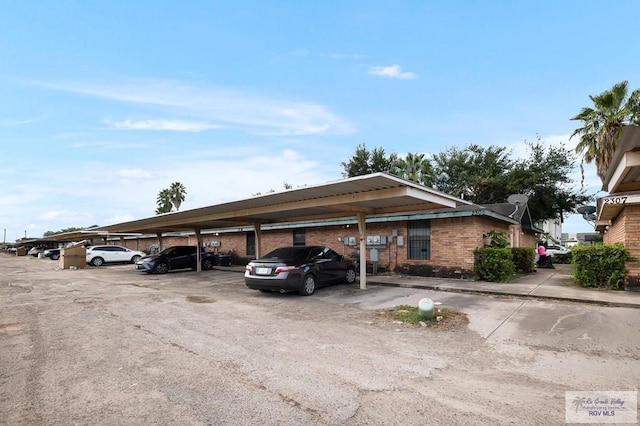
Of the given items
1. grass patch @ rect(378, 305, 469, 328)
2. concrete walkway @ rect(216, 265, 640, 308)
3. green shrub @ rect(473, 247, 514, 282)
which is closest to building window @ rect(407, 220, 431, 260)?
concrete walkway @ rect(216, 265, 640, 308)

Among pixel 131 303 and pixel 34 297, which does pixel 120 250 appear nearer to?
pixel 34 297

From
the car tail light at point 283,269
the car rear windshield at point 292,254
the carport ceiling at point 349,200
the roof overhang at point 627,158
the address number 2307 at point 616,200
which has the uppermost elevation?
the roof overhang at point 627,158

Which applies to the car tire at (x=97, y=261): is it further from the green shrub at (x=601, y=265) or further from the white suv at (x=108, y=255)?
the green shrub at (x=601, y=265)

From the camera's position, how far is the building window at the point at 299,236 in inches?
767

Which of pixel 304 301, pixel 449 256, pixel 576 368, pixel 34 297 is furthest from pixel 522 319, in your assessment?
pixel 34 297

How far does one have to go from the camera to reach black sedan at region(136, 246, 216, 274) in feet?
61.8

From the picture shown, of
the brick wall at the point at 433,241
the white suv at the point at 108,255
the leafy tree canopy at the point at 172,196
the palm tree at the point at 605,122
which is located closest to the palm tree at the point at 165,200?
the leafy tree canopy at the point at 172,196

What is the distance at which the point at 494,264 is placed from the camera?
1262 cm

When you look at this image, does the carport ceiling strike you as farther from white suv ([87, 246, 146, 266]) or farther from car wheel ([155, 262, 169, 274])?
white suv ([87, 246, 146, 266])

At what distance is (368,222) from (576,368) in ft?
38.9

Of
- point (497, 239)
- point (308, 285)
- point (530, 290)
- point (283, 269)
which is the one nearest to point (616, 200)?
point (530, 290)

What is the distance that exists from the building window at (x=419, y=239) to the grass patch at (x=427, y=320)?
6583mm

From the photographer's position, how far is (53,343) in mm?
5809

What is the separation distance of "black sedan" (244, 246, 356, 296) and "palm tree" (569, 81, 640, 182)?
14.0 meters
